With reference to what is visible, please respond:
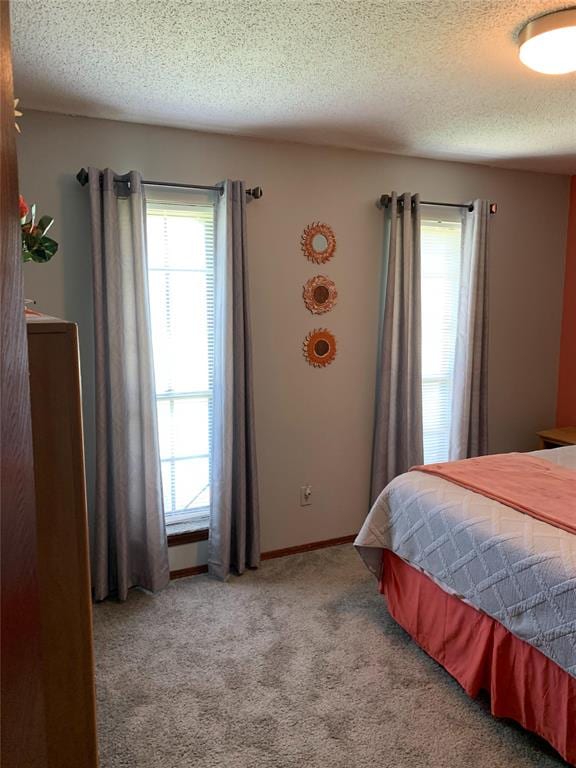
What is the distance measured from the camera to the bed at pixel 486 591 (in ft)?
5.86

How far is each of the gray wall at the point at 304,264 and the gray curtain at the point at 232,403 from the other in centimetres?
19

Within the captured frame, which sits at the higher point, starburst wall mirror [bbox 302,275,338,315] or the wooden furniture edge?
starburst wall mirror [bbox 302,275,338,315]

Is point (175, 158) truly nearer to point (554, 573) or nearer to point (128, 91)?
point (128, 91)

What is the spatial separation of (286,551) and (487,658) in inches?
63.6

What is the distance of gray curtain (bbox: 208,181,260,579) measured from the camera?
9.86 ft

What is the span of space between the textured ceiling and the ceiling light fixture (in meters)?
0.05

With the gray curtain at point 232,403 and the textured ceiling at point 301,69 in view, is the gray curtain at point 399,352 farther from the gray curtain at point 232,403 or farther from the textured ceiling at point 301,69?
the gray curtain at point 232,403

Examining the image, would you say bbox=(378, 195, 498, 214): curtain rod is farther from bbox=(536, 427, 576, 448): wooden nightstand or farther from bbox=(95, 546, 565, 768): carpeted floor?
bbox=(95, 546, 565, 768): carpeted floor

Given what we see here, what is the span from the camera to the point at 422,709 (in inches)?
84.0

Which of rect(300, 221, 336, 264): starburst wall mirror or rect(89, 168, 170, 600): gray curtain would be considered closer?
rect(89, 168, 170, 600): gray curtain

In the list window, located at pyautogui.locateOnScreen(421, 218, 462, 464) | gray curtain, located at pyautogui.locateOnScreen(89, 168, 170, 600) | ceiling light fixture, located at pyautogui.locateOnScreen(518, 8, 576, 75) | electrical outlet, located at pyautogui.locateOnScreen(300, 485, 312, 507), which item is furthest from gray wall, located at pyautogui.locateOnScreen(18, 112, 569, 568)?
ceiling light fixture, located at pyautogui.locateOnScreen(518, 8, 576, 75)

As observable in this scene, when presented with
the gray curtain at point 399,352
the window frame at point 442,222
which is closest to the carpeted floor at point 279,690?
the gray curtain at point 399,352

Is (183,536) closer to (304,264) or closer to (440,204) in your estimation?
(304,264)

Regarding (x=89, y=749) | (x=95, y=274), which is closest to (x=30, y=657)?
(x=89, y=749)
